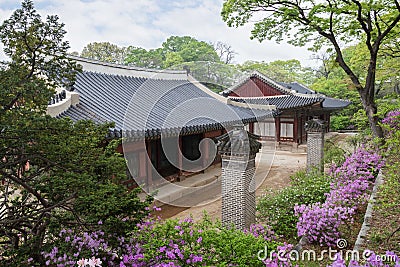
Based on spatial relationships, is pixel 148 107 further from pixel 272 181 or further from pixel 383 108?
pixel 383 108

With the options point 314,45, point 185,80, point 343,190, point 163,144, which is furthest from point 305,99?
point 343,190

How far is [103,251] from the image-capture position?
3.60 m

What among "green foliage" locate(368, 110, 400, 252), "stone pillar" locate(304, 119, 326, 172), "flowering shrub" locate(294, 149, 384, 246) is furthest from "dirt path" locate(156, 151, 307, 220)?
"green foliage" locate(368, 110, 400, 252)

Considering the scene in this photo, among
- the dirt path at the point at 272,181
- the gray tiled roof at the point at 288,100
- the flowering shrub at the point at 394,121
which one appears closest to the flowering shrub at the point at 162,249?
the dirt path at the point at 272,181

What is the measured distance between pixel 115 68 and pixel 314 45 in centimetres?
743

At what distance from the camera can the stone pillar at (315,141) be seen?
11854 millimetres

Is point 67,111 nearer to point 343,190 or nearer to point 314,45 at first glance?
point 343,190

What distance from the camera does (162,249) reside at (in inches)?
143

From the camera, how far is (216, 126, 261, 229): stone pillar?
6715mm

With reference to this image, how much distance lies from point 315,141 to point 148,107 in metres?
6.42

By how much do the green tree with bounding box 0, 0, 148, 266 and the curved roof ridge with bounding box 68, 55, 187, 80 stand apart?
751 cm

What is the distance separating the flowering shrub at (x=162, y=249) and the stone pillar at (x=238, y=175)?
9.11 feet

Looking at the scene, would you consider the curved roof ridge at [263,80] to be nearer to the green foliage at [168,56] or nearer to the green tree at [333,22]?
the green tree at [333,22]

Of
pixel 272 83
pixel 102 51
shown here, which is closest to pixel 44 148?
pixel 272 83
